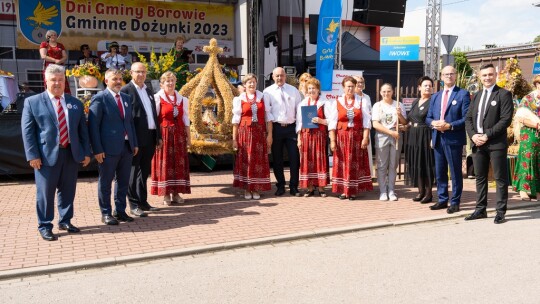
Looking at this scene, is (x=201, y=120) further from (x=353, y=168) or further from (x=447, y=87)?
(x=447, y=87)

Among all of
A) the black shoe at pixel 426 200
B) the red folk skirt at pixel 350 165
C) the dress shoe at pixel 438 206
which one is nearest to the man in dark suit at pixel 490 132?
the dress shoe at pixel 438 206

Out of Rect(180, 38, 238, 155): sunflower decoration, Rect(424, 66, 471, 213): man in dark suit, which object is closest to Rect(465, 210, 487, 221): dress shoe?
Rect(424, 66, 471, 213): man in dark suit

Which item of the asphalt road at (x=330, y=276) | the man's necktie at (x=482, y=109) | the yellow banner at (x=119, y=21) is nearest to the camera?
the asphalt road at (x=330, y=276)

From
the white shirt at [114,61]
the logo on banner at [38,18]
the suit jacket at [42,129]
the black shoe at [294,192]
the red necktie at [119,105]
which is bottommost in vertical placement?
the black shoe at [294,192]

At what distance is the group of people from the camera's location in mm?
5617

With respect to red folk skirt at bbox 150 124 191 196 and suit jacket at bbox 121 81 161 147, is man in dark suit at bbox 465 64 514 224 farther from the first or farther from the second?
suit jacket at bbox 121 81 161 147

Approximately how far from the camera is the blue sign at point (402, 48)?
18.8m

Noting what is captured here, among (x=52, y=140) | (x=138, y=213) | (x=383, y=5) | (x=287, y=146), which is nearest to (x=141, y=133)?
(x=138, y=213)

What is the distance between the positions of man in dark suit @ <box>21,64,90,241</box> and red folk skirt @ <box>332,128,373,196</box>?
368 cm

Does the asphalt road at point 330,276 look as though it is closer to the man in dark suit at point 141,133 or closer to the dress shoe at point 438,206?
→ the dress shoe at point 438,206

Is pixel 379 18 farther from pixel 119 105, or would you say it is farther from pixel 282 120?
pixel 119 105

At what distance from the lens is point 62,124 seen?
555 centimetres

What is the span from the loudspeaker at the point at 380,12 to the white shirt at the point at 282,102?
5154 millimetres

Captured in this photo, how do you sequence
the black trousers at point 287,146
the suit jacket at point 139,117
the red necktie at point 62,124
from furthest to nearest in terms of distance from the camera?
the black trousers at point 287,146
the suit jacket at point 139,117
the red necktie at point 62,124
